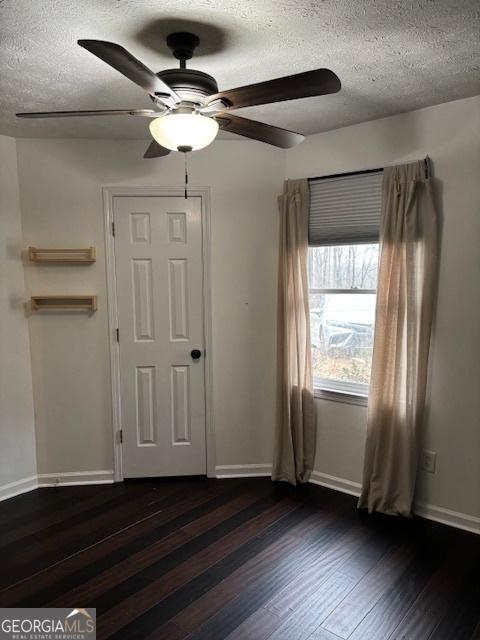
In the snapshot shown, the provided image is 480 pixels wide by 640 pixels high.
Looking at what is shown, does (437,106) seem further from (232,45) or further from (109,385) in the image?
(109,385)

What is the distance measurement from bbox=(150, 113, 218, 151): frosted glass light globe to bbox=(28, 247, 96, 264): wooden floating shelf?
1476mm

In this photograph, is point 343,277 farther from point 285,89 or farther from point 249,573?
point 249,573

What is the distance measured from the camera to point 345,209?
111 inches

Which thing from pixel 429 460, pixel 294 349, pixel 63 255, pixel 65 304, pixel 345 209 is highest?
pixel 345 209

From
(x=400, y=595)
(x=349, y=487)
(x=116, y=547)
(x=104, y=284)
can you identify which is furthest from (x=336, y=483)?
(x=104, y=284)

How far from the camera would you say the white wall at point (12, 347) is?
287 cm

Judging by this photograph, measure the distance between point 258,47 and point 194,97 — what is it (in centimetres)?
40

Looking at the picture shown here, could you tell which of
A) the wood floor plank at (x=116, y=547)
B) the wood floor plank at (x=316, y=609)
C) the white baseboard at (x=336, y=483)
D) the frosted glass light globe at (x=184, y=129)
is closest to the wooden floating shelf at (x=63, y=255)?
the frosted glass light globe at (x=184, y=129)

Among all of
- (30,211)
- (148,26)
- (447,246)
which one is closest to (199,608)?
(447,246)

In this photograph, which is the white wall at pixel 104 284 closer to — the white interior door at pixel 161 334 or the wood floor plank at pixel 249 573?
the white interior door at pixel 161 334

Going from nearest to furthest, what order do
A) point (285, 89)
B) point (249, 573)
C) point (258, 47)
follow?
1. point (285, 89)
2. point (258, 47)
3. point (249, 573)

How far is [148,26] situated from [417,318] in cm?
202

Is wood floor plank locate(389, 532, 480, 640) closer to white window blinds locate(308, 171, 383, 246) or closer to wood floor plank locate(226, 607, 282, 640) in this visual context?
wood floor plank locate(226, 607, 282, 640)

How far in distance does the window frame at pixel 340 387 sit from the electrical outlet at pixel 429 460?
0.47m
